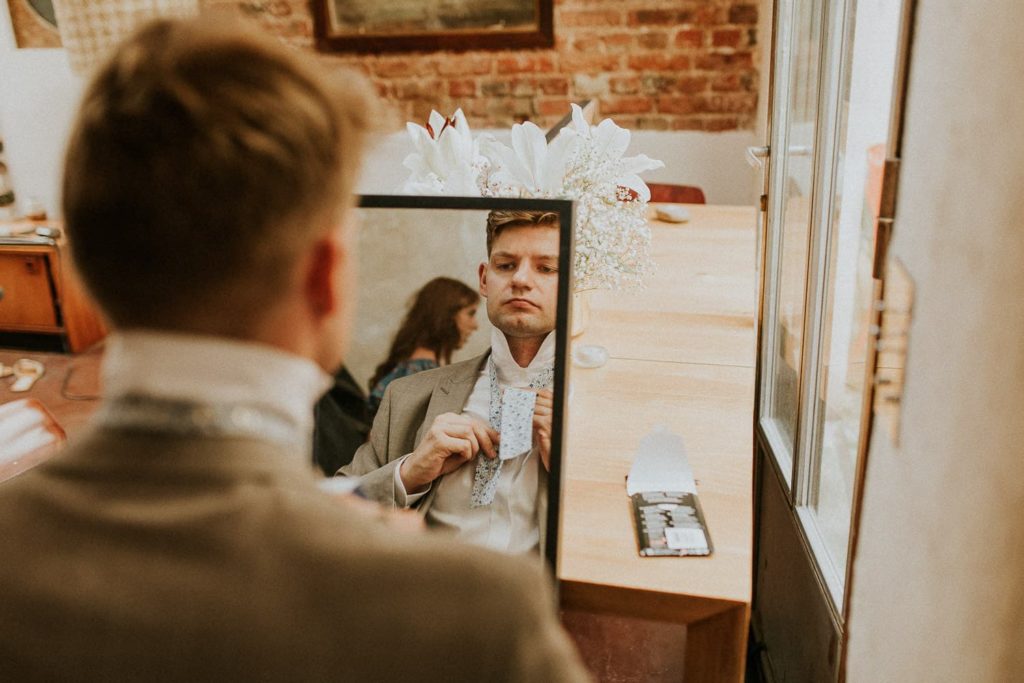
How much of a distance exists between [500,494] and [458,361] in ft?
0.58

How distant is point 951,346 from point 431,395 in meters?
0.62

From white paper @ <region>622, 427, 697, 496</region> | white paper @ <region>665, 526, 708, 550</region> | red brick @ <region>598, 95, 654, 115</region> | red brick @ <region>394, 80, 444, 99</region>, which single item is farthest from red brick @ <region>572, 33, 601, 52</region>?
white paper @ <region>665, 526, 708, 550</region>

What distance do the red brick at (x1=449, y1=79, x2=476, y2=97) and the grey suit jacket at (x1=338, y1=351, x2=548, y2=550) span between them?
3.39 metres

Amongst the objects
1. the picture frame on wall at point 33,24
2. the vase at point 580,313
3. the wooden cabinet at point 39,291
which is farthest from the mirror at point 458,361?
the picture frame on wall at point 33,24

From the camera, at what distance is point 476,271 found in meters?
1.05

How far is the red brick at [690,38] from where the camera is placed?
12.6 ft

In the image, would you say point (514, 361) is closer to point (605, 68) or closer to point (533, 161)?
point (533, 161)

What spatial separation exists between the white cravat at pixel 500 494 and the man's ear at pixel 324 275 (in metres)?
0.47

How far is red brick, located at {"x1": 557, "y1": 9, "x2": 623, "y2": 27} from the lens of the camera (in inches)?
153

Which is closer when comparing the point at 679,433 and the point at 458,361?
the point at 458,361

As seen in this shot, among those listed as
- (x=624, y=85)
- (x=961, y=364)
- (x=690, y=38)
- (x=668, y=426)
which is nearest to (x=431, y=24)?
(x=624, y=85)

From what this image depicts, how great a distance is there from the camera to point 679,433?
1.35 m

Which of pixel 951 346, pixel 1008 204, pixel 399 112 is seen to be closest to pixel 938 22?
pixel 1008 204

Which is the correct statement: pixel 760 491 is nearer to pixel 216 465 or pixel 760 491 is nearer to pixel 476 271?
pixel 476 271
